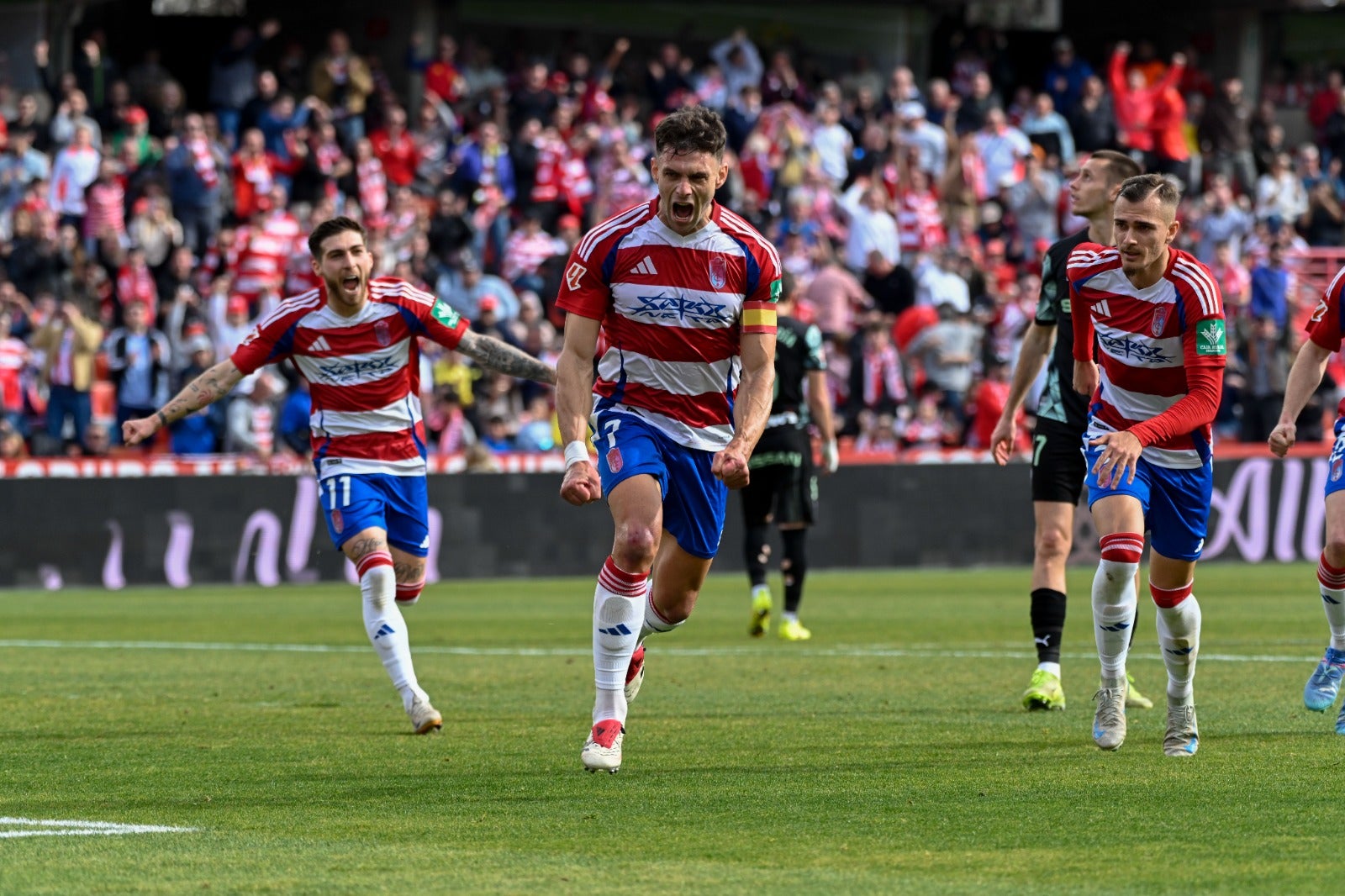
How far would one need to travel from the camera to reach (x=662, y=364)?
27.2 ft

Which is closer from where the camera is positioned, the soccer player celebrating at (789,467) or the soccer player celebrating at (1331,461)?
the soccer player celebrating at (1331,461)

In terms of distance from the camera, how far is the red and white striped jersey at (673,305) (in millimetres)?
8203

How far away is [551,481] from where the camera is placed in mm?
22219

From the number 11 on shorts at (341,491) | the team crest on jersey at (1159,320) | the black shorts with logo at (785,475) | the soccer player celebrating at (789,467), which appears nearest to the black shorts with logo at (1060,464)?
the team crest on jersey at (1159,320)

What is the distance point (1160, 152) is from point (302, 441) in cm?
1466

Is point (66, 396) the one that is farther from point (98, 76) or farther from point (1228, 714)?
point (1228, 714)

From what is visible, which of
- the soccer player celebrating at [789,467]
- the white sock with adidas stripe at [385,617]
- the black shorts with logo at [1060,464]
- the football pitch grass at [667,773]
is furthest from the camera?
the soccer player celebrating at [789,467]

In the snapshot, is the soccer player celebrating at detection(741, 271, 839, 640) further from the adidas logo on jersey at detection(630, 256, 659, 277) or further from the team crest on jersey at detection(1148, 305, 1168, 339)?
the adidas logo on jersey at detection(630, 256, 659, 277)

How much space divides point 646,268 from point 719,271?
10.8 inches

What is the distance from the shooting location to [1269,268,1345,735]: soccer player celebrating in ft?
30.7

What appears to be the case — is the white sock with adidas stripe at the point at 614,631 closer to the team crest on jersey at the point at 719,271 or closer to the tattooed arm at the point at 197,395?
the team crest on jersey at the point at 719,271

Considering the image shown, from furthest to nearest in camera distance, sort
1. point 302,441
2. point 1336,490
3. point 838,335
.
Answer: point 838,335 < point 302,441 < point 1336,490

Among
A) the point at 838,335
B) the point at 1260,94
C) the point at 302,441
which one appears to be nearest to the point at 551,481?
the point at 302,441

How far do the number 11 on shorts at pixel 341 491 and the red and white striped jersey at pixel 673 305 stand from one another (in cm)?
198
